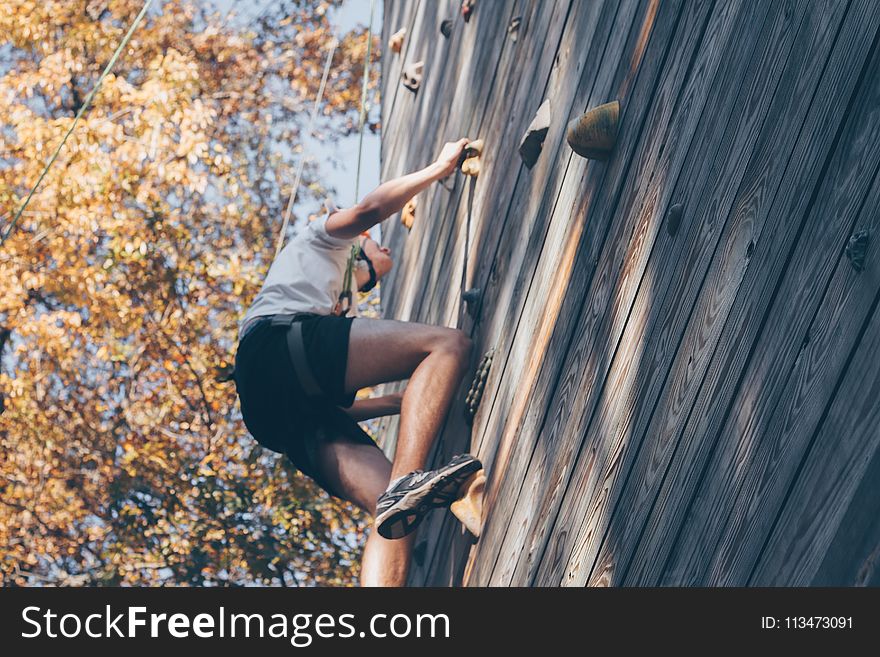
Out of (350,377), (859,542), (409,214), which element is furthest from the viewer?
(409,214)

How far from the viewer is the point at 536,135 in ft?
9.61

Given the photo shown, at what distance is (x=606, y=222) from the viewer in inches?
91.2

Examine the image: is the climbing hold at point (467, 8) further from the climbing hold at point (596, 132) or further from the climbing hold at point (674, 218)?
the climbing hold at point (674, 218)

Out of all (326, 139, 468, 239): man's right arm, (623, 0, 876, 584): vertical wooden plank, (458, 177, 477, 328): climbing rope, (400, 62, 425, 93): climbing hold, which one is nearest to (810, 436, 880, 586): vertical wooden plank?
(623, 0, 876, 584): vertical wooden plank

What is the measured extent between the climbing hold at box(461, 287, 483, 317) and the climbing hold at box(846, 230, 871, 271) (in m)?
2.09

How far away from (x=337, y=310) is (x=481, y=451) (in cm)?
91

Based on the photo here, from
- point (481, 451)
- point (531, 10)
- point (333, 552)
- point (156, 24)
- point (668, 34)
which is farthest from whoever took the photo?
point (156, 24)

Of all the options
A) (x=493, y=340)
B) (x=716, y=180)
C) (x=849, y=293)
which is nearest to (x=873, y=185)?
(x=849, y=293)

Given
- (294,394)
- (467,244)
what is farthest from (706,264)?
(467,244)

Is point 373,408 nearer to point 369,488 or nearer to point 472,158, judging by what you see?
point 369,488

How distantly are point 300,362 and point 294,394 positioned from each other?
15 centimetres

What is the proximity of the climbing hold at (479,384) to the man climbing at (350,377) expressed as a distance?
A: 55 mm

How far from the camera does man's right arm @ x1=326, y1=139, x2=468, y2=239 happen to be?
3.46 metres
